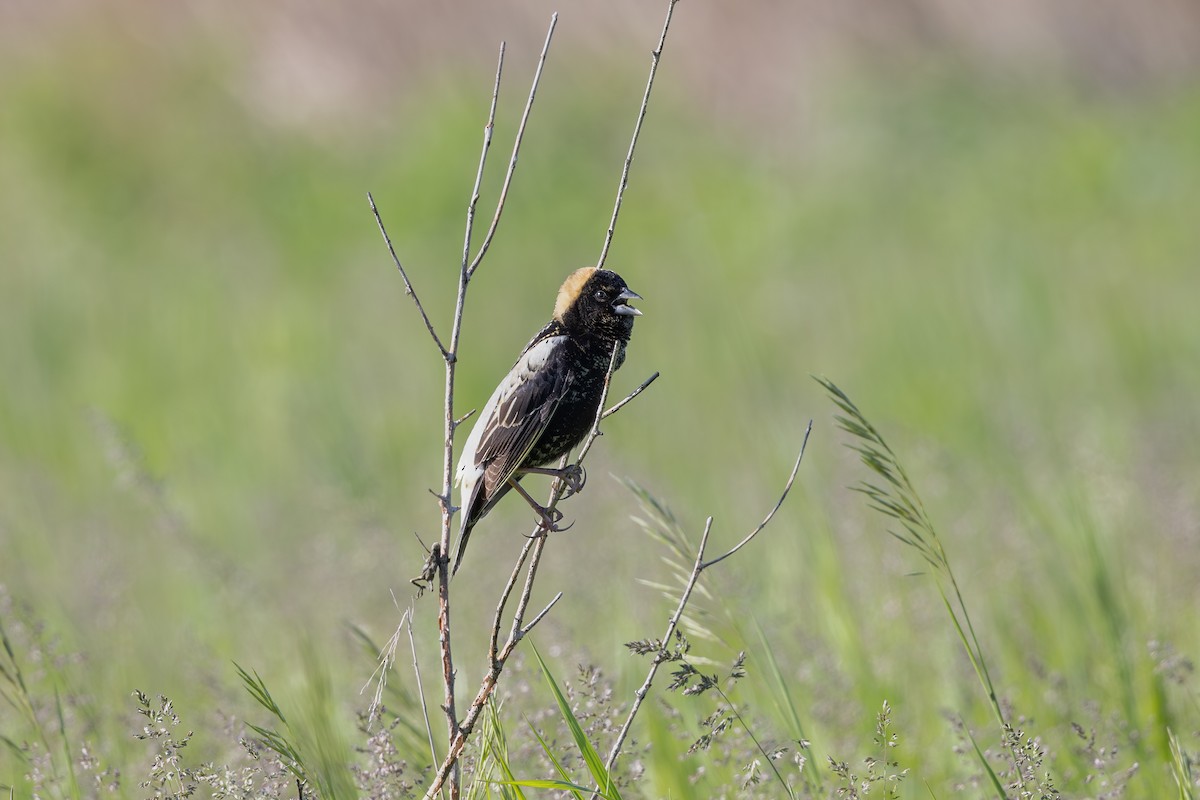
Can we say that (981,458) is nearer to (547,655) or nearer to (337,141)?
(547,655)

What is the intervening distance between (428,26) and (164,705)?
13251 millimetres

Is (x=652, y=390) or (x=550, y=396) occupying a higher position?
(x=652, y=390)

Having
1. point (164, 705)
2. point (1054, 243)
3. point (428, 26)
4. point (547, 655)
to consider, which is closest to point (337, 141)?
point (428, 26)

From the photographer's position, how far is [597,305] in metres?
3.26

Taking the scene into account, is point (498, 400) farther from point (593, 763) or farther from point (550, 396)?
point (593, 763)

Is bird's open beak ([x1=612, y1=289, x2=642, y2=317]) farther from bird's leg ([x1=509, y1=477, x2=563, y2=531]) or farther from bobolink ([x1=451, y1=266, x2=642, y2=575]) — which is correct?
bird's leg ([x1=509, y1=477, x2=563, y2=531])

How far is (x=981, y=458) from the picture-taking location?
5.86 metres

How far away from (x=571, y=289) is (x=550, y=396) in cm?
29

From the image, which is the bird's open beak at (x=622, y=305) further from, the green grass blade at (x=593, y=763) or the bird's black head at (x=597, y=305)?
the green grass blade at (x=593, y=763)

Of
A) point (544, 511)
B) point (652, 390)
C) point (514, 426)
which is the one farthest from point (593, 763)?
point (652, 390)

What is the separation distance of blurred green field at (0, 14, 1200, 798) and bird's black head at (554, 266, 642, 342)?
2.44ft

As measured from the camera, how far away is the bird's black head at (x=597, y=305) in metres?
3.25

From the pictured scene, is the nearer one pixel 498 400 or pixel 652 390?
pixel 498 400

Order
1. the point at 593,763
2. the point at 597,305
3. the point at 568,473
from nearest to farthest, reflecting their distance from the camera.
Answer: the point at 593,763
the point at 568,473
the point at 597,305
